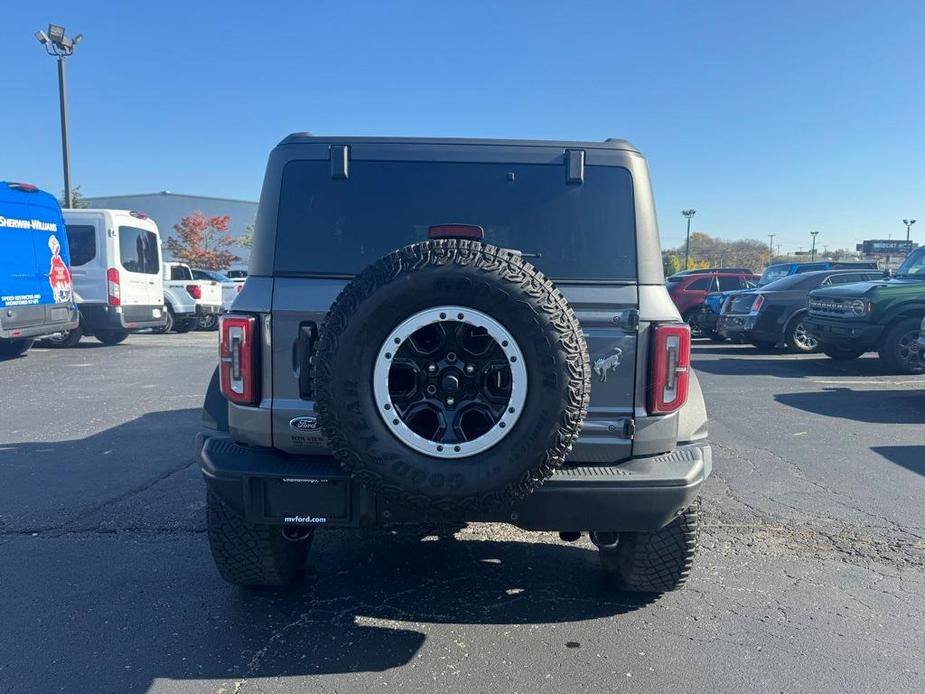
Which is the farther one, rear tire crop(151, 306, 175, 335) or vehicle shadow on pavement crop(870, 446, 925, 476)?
rear tire crop(151, 306, 175, 335)

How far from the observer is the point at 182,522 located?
4.44 meters

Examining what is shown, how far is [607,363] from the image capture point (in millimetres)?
2928

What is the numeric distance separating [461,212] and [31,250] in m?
10.6

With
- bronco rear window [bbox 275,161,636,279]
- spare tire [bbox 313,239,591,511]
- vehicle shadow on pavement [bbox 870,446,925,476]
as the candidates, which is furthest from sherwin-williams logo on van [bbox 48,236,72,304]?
vehicle shadow on pavement [bbox 870,446,925,476]

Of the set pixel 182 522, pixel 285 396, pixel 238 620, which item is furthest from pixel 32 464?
pixel 285 396

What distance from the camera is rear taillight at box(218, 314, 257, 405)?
9.53 feet

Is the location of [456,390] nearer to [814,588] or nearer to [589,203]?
[589,203]

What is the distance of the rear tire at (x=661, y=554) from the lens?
10.5ft

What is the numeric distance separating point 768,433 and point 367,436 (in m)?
5.62

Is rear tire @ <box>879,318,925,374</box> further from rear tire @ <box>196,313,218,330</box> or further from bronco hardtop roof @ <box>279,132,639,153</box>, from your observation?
rear tire @ <box>196,313,218,330</box>

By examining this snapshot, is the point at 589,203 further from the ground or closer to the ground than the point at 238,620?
further from the ground

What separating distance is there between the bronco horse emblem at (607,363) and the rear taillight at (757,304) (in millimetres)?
11731

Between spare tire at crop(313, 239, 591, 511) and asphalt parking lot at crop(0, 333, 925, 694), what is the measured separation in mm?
864

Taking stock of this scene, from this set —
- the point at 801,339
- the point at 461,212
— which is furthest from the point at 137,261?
the point at 801,339
